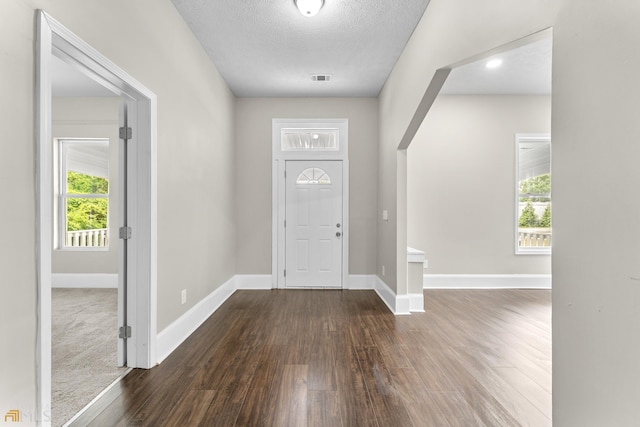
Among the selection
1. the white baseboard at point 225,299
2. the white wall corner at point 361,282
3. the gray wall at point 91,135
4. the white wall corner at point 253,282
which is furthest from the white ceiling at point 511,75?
the gray wall at point 91,135

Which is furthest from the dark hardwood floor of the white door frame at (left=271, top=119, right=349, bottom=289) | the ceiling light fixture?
the ceiling light fixture

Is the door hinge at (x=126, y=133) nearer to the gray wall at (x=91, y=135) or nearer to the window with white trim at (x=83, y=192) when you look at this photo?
the gray wall at (x=91, y=135)

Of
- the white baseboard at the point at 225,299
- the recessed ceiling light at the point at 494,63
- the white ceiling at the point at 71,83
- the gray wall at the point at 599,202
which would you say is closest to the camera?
the gray wall at the point at 599,202

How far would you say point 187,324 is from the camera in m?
3.20

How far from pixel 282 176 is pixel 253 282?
1.69m

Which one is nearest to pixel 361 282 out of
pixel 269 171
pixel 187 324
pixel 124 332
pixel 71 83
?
pixel 269 171

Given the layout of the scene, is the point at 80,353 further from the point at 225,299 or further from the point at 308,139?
the point at 308,139

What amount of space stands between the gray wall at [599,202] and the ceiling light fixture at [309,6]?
1.62m

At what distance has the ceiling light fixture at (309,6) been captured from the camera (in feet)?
9.18

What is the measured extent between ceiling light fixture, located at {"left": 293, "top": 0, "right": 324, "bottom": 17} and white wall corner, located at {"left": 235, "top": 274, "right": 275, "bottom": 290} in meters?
3.62

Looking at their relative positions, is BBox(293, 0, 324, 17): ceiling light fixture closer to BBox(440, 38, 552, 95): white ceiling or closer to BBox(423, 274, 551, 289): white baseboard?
BBox(440, 38, 552, 95): white ceiling

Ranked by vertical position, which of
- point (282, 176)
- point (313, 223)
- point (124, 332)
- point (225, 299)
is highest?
point (282, 176)

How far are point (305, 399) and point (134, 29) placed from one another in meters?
2.69

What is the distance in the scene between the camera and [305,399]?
2113 mm
